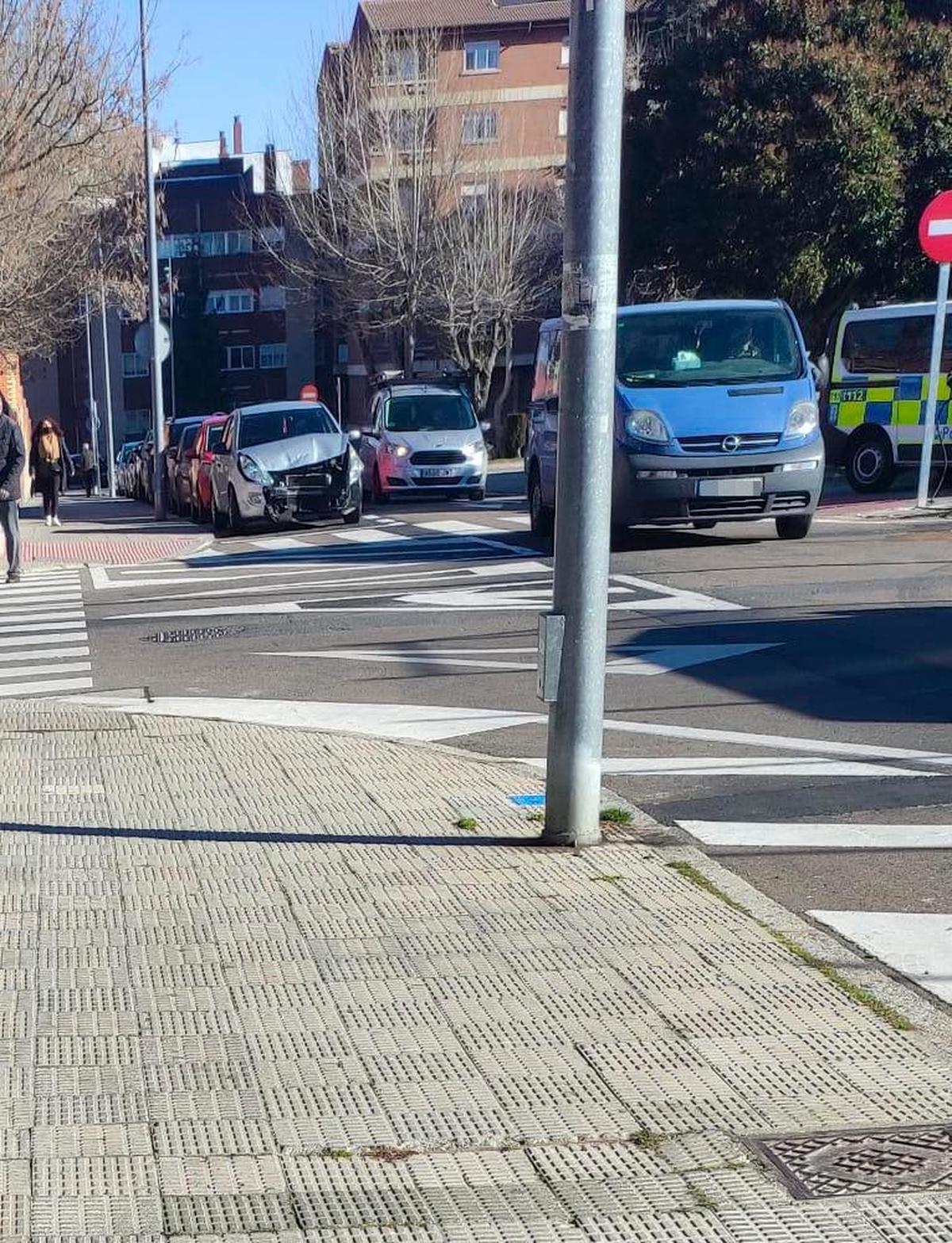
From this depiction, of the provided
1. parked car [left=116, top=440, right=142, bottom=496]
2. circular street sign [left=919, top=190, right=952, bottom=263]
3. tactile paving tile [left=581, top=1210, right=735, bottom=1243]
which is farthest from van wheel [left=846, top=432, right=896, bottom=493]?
parked car [left=116, top=440, right=142, bottom=496]

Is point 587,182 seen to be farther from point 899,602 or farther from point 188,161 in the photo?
point 188,161

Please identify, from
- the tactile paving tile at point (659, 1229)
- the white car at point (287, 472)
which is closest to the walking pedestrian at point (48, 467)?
the white car at point (287, 472)

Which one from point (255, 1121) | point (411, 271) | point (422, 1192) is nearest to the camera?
point (422, 1192)

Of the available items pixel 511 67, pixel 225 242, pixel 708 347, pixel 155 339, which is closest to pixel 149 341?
pixel 155 339

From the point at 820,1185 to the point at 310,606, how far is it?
36.6ft

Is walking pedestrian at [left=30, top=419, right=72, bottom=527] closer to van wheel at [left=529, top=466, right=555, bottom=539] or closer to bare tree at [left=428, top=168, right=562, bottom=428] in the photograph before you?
van wheel at [left=529, top=466, right=555, bottom=539]

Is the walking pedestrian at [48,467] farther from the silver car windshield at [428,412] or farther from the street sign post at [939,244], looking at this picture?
the street sign post at [939,244]

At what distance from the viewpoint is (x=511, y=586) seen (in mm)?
15180

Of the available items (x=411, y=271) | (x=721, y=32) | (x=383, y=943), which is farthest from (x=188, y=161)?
(x=383, y=943)

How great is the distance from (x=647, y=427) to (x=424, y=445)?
12.4 m

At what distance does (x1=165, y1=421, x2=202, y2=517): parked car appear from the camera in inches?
1181

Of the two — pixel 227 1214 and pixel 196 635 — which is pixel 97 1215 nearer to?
pixel 227 1214

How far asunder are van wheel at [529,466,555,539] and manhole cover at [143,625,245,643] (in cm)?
655

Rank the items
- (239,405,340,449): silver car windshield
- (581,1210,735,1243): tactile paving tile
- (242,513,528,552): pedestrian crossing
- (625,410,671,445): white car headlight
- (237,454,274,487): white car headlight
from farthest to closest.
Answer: (239,405,340,449): silver car windshield, (237,454,274,487): white car headlight, (242,513,528,552): pedestrian crossing, (625,410,671,445): white car headlight, (581,1210,735,1243): tactile paving tile
